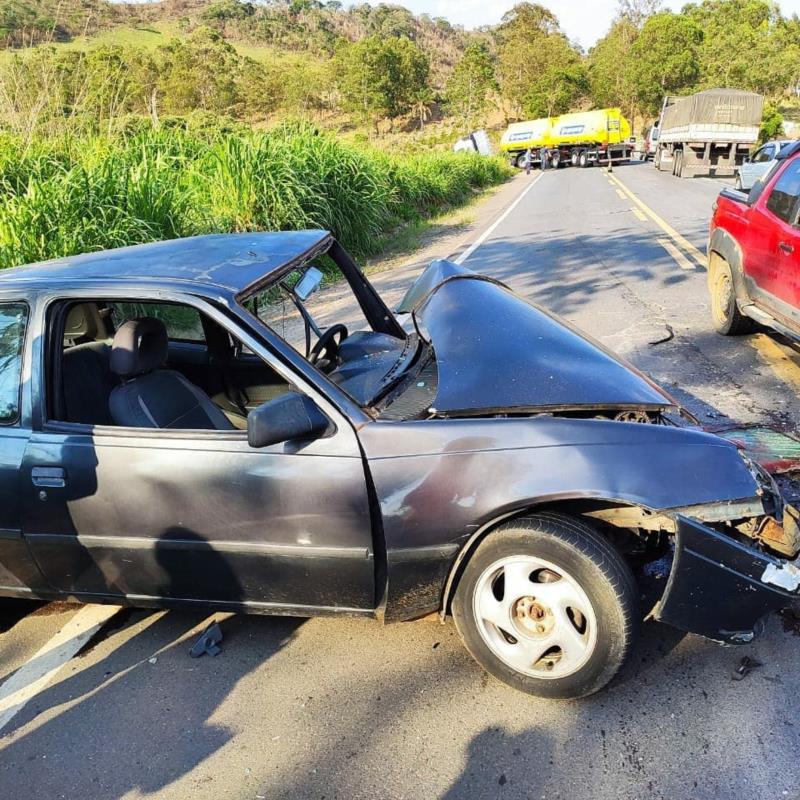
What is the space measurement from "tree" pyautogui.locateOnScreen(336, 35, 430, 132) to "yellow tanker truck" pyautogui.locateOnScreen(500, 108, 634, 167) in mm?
27740

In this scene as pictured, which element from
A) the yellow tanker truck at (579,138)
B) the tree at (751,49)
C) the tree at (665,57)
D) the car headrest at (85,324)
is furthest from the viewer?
the tree at (665,57)

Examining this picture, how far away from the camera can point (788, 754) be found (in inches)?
85.0

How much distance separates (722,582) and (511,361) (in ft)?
3.59

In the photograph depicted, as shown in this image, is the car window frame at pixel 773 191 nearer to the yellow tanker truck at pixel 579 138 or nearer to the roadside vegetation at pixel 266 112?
the roadside vegetation at pixel 266 112

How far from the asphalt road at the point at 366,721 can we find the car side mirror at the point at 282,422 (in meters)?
1.07

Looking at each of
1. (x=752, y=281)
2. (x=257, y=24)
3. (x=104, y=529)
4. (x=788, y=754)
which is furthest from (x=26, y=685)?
(x=257, y=24)

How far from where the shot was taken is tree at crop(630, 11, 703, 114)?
58.5 m

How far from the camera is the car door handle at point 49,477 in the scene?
267cm

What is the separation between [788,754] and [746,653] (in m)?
0.48

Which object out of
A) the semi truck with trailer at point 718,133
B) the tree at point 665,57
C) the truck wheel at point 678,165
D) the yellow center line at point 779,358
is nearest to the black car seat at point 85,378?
the yellow center line at point 779,358

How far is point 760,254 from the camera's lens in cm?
555

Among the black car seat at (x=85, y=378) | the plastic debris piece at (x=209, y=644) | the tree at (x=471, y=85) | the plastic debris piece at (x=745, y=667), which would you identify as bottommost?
the plastic debris piece at (x=209, y=644)

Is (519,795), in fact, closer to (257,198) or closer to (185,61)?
(257,198)

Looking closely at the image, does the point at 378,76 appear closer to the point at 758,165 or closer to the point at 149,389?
the point at 758,165
